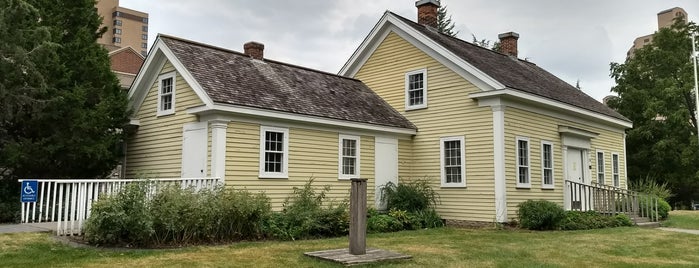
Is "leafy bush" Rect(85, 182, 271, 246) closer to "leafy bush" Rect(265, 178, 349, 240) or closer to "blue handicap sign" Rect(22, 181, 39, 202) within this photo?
"leafy bush" Rect(265, 178, 349, 240)

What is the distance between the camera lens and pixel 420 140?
734 inches

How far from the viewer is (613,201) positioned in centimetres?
1786

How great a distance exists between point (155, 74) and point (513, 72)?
11717 millimetres

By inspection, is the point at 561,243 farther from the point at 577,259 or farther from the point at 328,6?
the point at 328,6

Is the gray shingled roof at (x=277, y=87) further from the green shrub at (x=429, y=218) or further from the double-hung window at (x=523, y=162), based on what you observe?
the double-hung window at (x=523, y=162)

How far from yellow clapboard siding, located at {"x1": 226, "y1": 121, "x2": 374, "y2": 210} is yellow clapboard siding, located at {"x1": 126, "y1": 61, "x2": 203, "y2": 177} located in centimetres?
150

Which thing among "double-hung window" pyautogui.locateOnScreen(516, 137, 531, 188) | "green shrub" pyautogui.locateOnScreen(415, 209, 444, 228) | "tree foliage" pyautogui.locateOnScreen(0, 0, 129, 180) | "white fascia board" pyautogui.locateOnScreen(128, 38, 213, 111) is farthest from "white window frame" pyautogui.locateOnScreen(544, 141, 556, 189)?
"tree foliage" pyautogui.locateOnScreen(0, 0, 129, 180)

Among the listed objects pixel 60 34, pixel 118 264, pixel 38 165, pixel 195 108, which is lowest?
pixel 118 264

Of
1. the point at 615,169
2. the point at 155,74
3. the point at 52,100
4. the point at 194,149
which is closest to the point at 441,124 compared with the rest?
the point at 194,149

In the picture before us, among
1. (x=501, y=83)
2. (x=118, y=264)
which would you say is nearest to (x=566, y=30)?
(x=501, y=83)

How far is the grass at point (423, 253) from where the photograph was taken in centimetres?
880

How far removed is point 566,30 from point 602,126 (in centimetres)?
408

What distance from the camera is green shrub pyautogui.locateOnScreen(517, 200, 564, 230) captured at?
51.2 ft

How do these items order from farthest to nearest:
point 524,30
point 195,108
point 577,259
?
point 524,30 < point 195,108 < point 577,259
